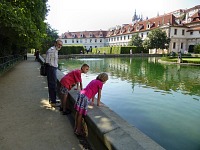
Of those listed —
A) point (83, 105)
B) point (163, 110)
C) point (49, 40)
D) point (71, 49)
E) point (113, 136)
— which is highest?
point (49, 40)

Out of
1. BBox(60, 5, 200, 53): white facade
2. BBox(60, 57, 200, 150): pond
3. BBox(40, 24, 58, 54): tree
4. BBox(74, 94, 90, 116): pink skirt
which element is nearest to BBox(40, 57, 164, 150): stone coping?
BBox(74, 94, 90, 116): pink skirt

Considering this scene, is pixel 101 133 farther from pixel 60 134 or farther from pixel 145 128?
pixel 145 128

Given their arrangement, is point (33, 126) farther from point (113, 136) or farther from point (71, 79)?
point (113, 136)

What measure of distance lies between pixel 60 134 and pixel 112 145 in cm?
182

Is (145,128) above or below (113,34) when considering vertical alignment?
below

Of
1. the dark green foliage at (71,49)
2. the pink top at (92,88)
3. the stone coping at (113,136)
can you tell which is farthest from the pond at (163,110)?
the dark green foliage at (71,49)

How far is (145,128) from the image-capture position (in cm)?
691

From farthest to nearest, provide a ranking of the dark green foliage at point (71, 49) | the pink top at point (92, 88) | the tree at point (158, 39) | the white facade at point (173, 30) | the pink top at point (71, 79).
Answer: the white facade at point (173, 30) → the dark green foliage at point (71, 49) → the tree at point (158, 39) → the pink top at point (71, 79) → the pink top at point (92, 88)

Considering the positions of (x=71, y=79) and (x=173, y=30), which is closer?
(x=71, y=79)

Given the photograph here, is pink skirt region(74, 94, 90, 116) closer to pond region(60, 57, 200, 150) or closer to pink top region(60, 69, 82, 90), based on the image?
pink top region(60, 69, 82, 90)

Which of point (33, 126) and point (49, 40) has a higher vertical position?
point (49, 40)

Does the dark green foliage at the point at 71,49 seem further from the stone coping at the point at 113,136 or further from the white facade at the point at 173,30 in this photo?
the stone coping at the point at 113,136

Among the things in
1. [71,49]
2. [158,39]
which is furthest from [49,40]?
[158,39]

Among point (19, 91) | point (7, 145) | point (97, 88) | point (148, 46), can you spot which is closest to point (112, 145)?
point (97, 88)
